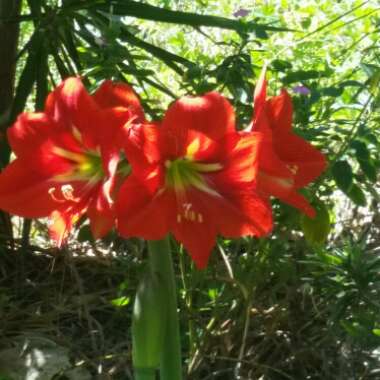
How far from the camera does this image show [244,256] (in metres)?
1.73

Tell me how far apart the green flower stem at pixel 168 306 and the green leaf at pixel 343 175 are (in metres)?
0.63

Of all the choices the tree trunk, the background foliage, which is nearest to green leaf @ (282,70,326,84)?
the background foliage

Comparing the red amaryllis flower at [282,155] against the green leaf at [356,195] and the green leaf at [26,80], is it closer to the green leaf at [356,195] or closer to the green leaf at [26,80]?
the green leaf at [356,195]

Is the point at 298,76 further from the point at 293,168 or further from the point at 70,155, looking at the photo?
the point at 70,155

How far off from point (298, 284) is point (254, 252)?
120 millimetres

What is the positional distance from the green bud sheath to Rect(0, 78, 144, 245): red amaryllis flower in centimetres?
8

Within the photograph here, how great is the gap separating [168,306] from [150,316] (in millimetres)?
32

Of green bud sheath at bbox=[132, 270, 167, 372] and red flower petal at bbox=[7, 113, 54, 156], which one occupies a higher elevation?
red flower petal at bbox=[7, 113, 54, 156]

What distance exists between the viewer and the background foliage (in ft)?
5.08

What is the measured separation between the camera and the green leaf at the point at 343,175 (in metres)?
1.47

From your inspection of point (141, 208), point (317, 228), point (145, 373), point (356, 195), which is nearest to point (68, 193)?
point (141, 208)

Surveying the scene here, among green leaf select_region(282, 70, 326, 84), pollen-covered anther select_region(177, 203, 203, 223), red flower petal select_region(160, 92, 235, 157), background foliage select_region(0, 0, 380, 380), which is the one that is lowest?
background foliage select_region(0, 0, 380, 380)

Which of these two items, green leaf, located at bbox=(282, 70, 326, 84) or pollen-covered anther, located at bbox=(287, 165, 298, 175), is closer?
pollen-covered anther, located at bbox=(287, 165, 298, 175)

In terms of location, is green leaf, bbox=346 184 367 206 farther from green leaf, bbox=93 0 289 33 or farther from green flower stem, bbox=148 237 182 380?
green flower stem, bbox=148 237 182 380
